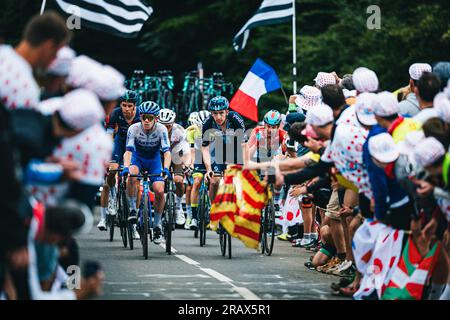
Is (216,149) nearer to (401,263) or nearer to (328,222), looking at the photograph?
(328,222)

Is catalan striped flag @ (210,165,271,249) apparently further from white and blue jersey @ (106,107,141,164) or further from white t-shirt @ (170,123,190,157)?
white t-shirt @ (170,123,190,157)

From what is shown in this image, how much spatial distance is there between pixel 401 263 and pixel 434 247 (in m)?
0.37

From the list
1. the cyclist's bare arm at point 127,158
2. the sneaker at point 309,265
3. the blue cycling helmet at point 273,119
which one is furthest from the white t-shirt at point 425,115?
the blue cycling helmet at point 273,119

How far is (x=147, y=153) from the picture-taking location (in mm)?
19469

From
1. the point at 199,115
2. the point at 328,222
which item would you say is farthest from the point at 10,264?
the point at 199,115

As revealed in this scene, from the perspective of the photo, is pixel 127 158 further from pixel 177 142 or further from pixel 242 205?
pixel 242 205

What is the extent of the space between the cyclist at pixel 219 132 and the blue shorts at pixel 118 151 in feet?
4.46

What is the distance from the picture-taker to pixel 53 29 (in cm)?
912

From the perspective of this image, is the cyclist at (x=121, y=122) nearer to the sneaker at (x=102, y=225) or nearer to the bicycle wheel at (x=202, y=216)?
the sneaker at (x=102, y=225)

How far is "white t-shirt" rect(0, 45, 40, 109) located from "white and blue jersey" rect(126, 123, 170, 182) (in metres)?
9.97

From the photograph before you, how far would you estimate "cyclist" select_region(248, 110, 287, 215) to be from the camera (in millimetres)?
20922

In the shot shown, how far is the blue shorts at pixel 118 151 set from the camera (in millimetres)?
20531

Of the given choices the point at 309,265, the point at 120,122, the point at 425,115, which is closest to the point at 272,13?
the point at 120,122
